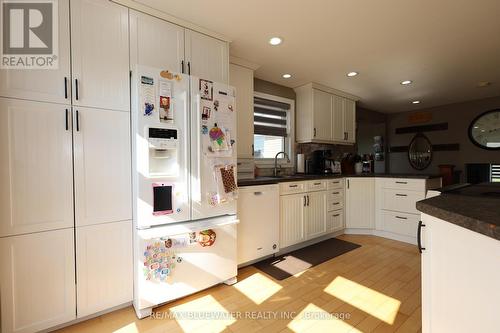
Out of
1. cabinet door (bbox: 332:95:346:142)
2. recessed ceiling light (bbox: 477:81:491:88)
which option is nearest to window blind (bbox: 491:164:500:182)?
recessed ceiling light (bbox: 477:81:491:88)

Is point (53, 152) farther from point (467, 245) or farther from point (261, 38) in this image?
point (467, 245)

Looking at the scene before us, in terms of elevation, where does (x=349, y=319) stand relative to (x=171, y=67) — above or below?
below

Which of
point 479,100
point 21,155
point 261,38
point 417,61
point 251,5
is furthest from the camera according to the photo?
point 479,100

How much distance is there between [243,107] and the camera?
2.78 metres

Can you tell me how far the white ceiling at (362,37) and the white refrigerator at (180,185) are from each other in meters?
0.63

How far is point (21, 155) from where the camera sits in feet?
4.68

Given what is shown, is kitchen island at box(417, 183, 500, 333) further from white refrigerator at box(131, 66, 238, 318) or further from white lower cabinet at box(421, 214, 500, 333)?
white refrigerator at box(131, 66, 238, 318)

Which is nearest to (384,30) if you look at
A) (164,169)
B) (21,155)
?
(164,169)

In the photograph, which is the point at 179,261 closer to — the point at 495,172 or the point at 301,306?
the point at 301,306

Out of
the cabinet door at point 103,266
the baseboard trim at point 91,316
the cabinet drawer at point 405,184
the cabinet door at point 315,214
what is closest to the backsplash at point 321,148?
the cabinet door at point 315,214

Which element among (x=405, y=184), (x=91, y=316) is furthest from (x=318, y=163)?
Result: (x=91, y=316)

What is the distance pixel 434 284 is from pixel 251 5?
208cm

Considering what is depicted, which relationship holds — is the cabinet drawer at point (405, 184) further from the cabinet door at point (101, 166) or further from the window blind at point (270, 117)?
the cabinet door at point (101, 166)

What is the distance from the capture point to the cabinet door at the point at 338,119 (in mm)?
3936
